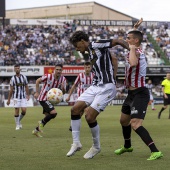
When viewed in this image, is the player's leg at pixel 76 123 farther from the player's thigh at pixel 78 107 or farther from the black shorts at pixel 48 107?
the black shorts at pixel 48 107

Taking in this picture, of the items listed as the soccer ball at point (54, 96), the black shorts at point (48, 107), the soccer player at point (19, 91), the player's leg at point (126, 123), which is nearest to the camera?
the player's leg at point (126, 123)

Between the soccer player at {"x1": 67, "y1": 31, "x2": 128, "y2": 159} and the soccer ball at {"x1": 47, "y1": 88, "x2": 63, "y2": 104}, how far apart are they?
540 cm

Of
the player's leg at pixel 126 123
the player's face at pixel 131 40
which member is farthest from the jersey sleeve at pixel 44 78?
the player's face at pixel 131 40

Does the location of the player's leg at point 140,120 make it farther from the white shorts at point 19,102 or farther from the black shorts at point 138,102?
the white shorts at point 19,102

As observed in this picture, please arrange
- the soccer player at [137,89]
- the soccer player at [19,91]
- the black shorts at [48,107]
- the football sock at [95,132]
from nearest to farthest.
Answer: the soccer player at [137,89]
the football sock at [95,132]
the black shorts at [48,107]
the soccer player at [19,91]

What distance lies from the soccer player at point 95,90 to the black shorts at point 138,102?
1.23 feet

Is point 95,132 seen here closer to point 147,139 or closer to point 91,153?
point 91,153

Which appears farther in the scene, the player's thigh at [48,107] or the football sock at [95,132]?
the player's thigh at [48,107]

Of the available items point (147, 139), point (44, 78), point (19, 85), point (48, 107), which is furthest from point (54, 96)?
point (147, 139)

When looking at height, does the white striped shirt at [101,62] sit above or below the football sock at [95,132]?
above

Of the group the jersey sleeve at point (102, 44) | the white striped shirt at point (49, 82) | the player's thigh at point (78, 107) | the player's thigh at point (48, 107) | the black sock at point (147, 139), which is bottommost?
the player's thigh at point (48, 107)

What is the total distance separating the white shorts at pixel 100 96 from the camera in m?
10.1

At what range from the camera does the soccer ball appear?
15.6 meters

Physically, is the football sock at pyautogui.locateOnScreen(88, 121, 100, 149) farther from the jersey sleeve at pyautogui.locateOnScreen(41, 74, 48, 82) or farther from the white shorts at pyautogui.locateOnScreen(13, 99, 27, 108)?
the white shorts at pyautogui.locateOnScreen(13, 99, 27, 108)
